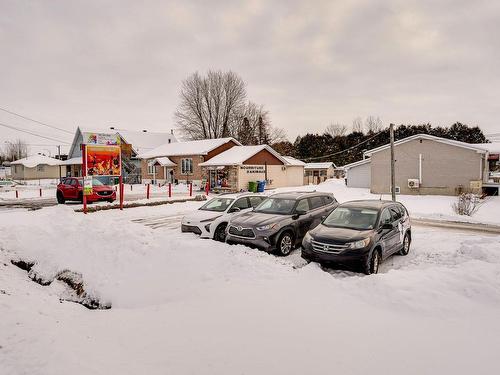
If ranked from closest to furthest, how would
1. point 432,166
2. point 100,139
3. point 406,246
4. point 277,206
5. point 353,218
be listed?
1. point 353,218
2. point 406,246
3. point 277,206
4. point 100,139
5. point 432,166

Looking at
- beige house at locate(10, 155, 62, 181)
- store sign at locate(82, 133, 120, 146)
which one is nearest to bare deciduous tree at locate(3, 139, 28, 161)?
beige house at locate(10, 155, 62, 181)

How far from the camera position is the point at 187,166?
39.0 meters

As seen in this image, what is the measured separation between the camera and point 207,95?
193 feet

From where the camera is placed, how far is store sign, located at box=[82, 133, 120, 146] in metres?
15.9

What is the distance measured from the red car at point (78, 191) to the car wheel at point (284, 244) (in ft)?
46.7

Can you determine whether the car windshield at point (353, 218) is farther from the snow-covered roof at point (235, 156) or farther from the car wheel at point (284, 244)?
the snow-covered roof at point (235, 156)

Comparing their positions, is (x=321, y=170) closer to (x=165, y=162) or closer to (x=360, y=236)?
(x=165, y=162)

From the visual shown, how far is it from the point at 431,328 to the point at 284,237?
4.95 metres

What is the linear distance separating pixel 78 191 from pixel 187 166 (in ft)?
63.7

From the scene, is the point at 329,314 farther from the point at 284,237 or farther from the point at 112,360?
the point at 284,237

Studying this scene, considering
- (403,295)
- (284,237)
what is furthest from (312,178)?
(403,295)

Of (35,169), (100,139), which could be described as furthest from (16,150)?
(100,139)

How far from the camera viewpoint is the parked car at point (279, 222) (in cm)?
898

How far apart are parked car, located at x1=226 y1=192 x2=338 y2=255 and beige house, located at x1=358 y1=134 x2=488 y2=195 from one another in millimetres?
21073
